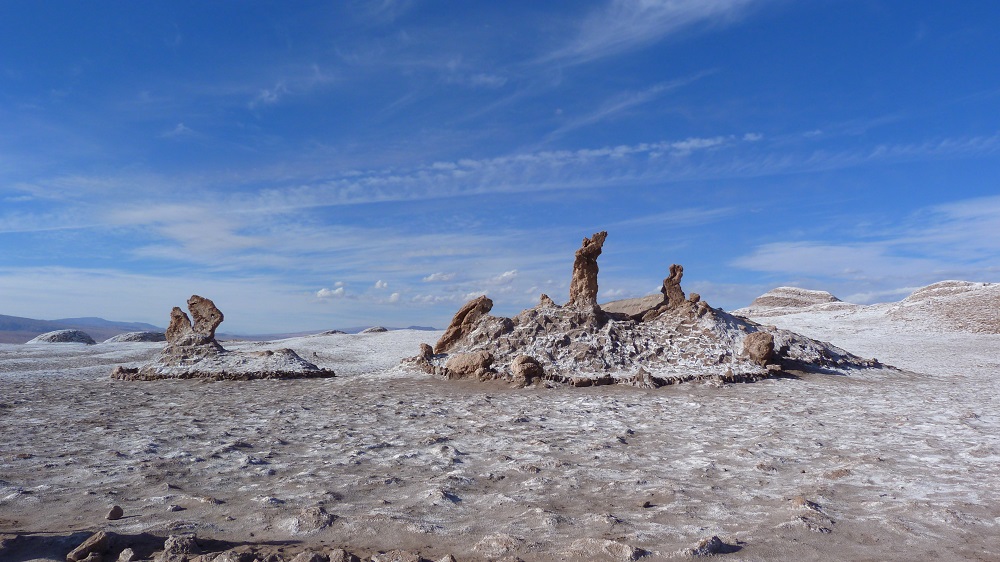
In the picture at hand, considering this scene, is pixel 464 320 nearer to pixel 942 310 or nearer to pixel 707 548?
pixel 707 548

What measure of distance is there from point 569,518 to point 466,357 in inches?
431

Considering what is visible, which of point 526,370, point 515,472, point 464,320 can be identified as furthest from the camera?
point 464,320

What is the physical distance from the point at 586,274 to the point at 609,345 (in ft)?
8.79

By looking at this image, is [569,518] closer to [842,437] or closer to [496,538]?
[496,538]

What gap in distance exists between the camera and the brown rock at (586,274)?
1703cm

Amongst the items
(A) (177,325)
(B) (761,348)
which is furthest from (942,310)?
(A) (177,325)

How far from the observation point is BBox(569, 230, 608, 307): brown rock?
17.0m

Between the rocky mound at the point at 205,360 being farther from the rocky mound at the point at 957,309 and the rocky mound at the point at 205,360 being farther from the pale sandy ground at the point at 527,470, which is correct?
the rocky mound at the point at 957,309

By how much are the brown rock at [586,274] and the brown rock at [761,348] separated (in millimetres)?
4214

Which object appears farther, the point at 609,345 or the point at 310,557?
the point at 609,345

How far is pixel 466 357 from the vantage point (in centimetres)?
1555

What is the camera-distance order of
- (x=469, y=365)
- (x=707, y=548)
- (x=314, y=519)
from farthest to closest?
1. (x=469, y=365)
2. (x=314, y=519)
3. (x=707, y=548)

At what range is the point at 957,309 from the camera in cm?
2745

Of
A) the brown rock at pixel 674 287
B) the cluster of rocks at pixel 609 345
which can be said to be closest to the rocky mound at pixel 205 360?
the cluster of rocks at pixel 609 345
